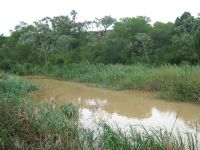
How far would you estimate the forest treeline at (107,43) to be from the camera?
22.1m

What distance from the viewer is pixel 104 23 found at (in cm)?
4044

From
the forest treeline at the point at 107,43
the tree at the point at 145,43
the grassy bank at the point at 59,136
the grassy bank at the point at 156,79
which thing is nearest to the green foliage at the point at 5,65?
the forest treeline at the point at 107,43

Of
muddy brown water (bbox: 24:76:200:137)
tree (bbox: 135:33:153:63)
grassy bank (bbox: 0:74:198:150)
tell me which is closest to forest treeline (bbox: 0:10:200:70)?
tree (bbox: 135:33:153:63)

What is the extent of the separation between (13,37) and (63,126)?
32.1 m

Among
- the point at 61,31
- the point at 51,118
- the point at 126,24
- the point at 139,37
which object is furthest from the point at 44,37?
the point at 51,118

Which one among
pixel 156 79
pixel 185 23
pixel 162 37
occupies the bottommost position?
pixel 156 79

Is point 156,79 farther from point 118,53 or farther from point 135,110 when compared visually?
point 118,53

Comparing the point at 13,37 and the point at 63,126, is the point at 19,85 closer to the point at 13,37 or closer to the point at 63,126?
the point at 63,126

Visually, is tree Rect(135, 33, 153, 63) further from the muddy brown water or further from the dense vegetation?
the muddy brown water

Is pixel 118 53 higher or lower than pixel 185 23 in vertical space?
lower

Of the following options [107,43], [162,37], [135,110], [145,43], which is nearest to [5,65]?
[107,43]

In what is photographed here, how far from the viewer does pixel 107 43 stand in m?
27.0

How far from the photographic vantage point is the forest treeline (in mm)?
22141

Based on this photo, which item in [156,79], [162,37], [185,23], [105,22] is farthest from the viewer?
[105,22]
